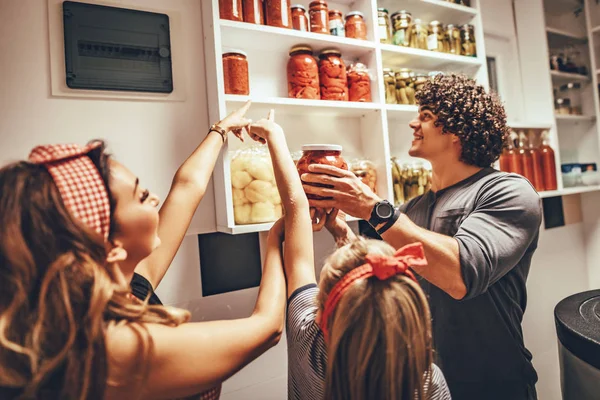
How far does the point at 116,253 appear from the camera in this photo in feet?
2.06

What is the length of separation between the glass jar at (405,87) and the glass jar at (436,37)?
17 cm

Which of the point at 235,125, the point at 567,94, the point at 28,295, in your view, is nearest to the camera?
the point at 28,295

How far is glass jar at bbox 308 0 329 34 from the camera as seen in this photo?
1.29m

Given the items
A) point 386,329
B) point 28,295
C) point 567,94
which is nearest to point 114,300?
point 28,295

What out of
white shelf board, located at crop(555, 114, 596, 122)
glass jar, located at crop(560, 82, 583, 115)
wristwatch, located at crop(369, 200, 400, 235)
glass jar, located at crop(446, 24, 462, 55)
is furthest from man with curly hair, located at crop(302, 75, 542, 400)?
glass jar, located at crop(560, 82, 583, 115)

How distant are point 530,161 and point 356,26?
1.10m

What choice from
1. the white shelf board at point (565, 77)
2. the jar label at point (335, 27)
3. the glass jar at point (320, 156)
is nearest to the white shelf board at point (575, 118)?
the white shelf board at point (565, 77)

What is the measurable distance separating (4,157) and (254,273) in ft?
2.47

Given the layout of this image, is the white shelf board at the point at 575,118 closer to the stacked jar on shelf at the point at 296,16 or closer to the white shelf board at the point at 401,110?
the white shelf board at the point at 401,110

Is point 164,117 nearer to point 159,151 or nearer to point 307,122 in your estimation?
point 159,151

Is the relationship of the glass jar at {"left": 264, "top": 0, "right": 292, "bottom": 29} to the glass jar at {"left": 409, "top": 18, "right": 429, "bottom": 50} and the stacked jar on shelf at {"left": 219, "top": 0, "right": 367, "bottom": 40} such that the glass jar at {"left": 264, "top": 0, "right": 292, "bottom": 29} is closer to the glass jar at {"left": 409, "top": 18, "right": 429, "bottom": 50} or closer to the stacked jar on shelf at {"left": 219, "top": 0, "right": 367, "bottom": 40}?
the stacked jar on shelf at {"left": 219, "top": 0, "right": 367, "bottom": 40}

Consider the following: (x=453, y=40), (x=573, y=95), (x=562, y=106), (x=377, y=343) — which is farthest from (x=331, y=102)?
(x=573, y=95)

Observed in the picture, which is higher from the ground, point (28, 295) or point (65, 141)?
point (65, 141)

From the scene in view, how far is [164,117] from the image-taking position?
119 centimetres
